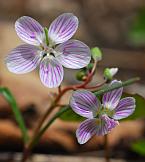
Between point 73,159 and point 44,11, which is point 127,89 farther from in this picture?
point 44,11

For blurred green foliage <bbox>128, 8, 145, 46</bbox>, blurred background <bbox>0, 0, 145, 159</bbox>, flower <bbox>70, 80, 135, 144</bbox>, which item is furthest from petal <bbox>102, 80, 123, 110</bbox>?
blurred green foliage <bbox>128, 8, 145, 46</bbox>

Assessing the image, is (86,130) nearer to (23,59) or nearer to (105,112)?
(105,112)

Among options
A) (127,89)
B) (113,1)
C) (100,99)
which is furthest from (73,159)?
(113,1)

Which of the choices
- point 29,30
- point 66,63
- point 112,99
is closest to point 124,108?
point 112,99

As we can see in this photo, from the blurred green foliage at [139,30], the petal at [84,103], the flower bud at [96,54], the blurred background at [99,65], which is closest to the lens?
the petal at [84,103]

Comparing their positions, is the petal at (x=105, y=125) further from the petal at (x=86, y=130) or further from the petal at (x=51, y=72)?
the petal at (x=51, y=72)

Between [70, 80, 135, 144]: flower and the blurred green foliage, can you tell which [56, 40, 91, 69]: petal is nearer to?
[70, 80, 135, 144]: flower

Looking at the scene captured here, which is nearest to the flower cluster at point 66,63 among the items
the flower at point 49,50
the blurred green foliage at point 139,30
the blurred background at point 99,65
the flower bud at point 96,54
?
the flower at point 49,50
